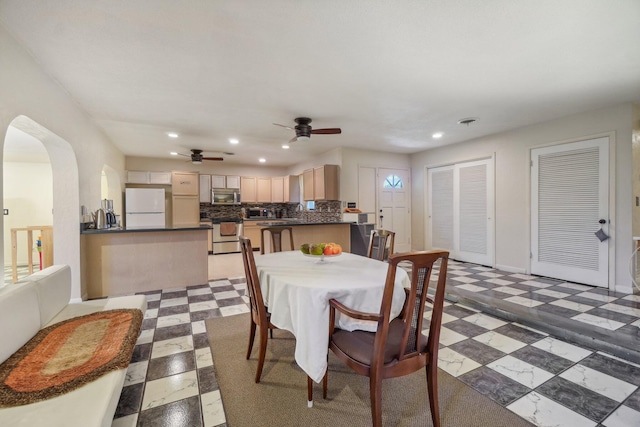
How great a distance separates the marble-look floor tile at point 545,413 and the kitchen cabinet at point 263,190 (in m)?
6.98

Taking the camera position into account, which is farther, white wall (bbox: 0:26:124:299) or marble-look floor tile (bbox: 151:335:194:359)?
marble-look floor tile (bbox: 151:335:194:359)

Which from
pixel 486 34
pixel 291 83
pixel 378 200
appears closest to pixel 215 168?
pixel 378 200

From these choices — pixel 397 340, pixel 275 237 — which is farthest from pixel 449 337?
pixel 275 237

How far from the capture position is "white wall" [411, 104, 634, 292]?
3.53 m

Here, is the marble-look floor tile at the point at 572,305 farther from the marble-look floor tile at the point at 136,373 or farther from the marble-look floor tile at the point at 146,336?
the marble-look floor tile at the point at 146,336

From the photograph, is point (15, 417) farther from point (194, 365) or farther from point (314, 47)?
point (314, 47)

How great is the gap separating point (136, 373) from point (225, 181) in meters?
5.97

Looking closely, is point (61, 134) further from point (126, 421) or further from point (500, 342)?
point (500, 342)

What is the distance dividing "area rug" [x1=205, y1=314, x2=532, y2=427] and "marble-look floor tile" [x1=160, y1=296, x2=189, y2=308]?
1473 millimetres

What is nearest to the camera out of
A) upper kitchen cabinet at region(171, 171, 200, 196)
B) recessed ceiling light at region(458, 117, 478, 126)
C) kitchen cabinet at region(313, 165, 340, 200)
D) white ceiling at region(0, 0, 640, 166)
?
white ceiling at region(0, 0, 640, 166)

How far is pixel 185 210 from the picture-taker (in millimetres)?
6973

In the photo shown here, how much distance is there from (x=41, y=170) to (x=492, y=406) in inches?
341

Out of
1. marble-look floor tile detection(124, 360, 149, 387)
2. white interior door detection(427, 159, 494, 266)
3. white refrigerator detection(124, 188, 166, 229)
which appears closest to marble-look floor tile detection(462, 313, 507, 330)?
white interior door detection(427, 159, 494, 266)

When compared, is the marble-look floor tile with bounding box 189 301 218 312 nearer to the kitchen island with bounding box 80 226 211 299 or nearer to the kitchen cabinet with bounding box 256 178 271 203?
the kitchen island with bounding box 80 226 211 299
